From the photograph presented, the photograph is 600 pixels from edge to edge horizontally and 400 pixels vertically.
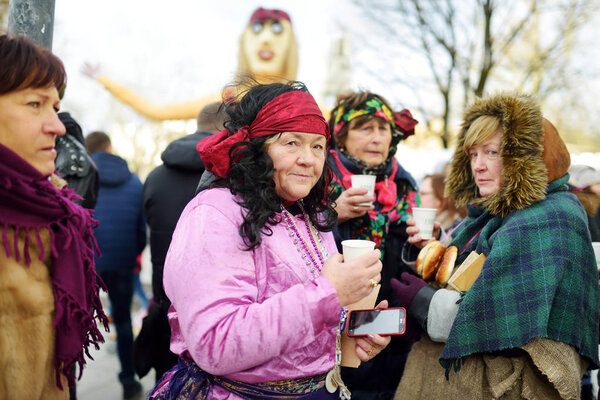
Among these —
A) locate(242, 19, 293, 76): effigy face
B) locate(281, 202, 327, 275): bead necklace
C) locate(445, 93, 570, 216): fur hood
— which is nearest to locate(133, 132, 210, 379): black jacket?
locate(281, 202, 327, 275): bead necklace

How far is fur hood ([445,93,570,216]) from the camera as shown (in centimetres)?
218

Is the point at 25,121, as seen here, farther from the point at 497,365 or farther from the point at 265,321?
the point at 497,365

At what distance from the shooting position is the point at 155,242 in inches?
124

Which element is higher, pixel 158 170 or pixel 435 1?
pixel 435 1

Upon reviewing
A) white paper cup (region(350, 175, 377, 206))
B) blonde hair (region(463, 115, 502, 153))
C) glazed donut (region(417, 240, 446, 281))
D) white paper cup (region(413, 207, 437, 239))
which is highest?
blonde hair (region(463, 115, 502, 153))

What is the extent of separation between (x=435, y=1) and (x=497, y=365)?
11.5 m

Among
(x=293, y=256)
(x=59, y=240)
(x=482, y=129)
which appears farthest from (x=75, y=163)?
(x=482, y=129)

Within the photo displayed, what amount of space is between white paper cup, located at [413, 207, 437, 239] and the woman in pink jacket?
1006 millimetres

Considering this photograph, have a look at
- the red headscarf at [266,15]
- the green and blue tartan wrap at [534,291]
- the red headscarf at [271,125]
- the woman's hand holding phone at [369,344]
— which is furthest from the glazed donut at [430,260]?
the red headscarf at [266,15]

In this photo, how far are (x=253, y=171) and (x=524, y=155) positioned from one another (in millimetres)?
1504

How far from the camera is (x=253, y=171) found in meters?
1.56

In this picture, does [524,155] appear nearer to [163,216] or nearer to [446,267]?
[446,267]

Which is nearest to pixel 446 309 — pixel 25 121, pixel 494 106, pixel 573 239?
pixel 573 239

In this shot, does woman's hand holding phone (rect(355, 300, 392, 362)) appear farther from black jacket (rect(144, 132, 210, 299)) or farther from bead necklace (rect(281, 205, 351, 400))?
black jacket (rect(144, 132, 210, 299))
